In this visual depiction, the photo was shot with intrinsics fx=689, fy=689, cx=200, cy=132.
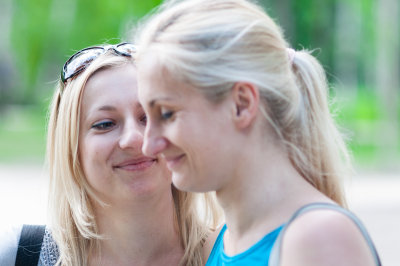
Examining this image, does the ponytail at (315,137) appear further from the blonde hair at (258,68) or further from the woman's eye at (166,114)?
the woman's eye at (166,114)

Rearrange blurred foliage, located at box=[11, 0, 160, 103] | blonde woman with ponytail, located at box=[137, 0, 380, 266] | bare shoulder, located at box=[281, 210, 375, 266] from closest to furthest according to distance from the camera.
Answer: bare shoulder, located at box=[281, 210, 375, 266] → blonde woman with ponytail, located at box=[137, 0, 380, 266] → blurred foliage, located at box=[11, 0, 160, 103]

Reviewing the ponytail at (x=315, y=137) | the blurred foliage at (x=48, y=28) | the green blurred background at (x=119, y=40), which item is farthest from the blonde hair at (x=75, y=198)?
the blurred foliage at (x=48, y=28)

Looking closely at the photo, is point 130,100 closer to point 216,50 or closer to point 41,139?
point 216,50

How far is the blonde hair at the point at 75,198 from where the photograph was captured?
8.49ft

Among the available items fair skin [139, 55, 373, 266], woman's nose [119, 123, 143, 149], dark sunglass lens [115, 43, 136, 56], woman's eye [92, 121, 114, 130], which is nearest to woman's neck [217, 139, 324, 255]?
fair skin [139, 55, 373, 266]

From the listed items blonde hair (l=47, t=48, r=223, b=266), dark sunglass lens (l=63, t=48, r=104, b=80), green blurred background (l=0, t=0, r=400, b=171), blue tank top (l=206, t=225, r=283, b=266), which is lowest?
blue tank top (l=206, t=225, r=283, b=266)

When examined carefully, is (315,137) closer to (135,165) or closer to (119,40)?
(135,165)

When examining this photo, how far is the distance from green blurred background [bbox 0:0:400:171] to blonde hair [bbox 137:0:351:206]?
2.09 feet

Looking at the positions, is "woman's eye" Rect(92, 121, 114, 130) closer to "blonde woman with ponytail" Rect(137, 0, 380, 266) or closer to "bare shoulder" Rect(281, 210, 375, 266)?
"blonde woman with ponytail" Rect(137, 0, 380, 266)

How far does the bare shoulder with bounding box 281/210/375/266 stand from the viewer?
1.56m

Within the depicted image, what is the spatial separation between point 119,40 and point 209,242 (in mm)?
1549

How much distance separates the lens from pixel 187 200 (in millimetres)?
2793

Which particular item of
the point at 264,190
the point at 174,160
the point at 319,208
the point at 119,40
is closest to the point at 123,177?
the point at 174,160

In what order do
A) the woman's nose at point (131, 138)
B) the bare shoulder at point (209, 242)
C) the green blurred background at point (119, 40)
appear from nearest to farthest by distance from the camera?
the woman's nose at point (131, 138) → the bare shoulder at point (209, 242) → the green blurred background at point (119, 40)
